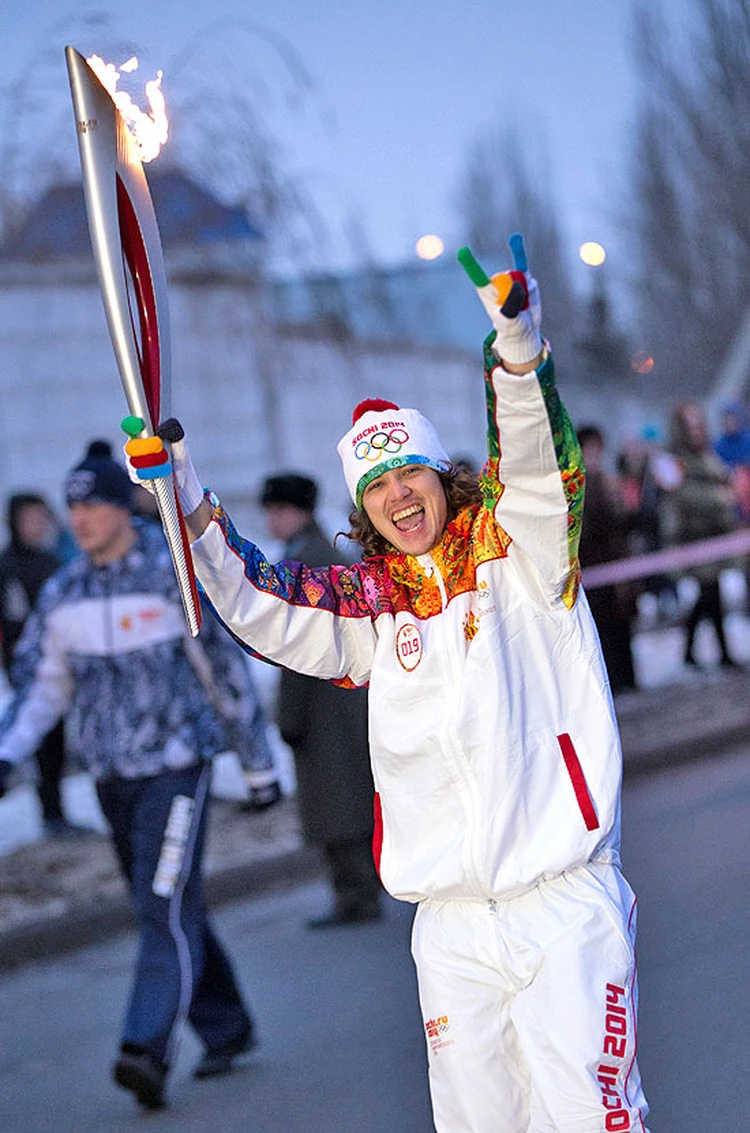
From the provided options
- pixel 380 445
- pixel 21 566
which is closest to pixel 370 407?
pixel 380 445

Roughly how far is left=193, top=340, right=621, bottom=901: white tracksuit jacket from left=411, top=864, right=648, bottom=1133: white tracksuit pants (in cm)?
7

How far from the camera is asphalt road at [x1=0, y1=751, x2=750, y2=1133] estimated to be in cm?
515

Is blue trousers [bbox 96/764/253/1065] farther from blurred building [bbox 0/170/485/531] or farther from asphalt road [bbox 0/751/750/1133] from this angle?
blurred building [bbox 0/170/485/531]

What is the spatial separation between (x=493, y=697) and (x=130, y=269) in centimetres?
123

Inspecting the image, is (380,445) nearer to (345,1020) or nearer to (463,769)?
(463,769)

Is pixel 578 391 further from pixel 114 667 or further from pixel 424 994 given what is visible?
pixel 424 994

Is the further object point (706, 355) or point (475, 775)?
point (706, 355)

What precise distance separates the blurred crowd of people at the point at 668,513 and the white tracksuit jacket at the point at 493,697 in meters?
7.43

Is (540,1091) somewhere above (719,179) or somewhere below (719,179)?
below

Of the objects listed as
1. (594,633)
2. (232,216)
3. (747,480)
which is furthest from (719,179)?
(594,633)

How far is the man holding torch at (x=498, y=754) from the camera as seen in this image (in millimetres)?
3359

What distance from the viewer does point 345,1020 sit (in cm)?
613

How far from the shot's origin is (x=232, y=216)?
476 inches

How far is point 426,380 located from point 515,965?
1867 cm
